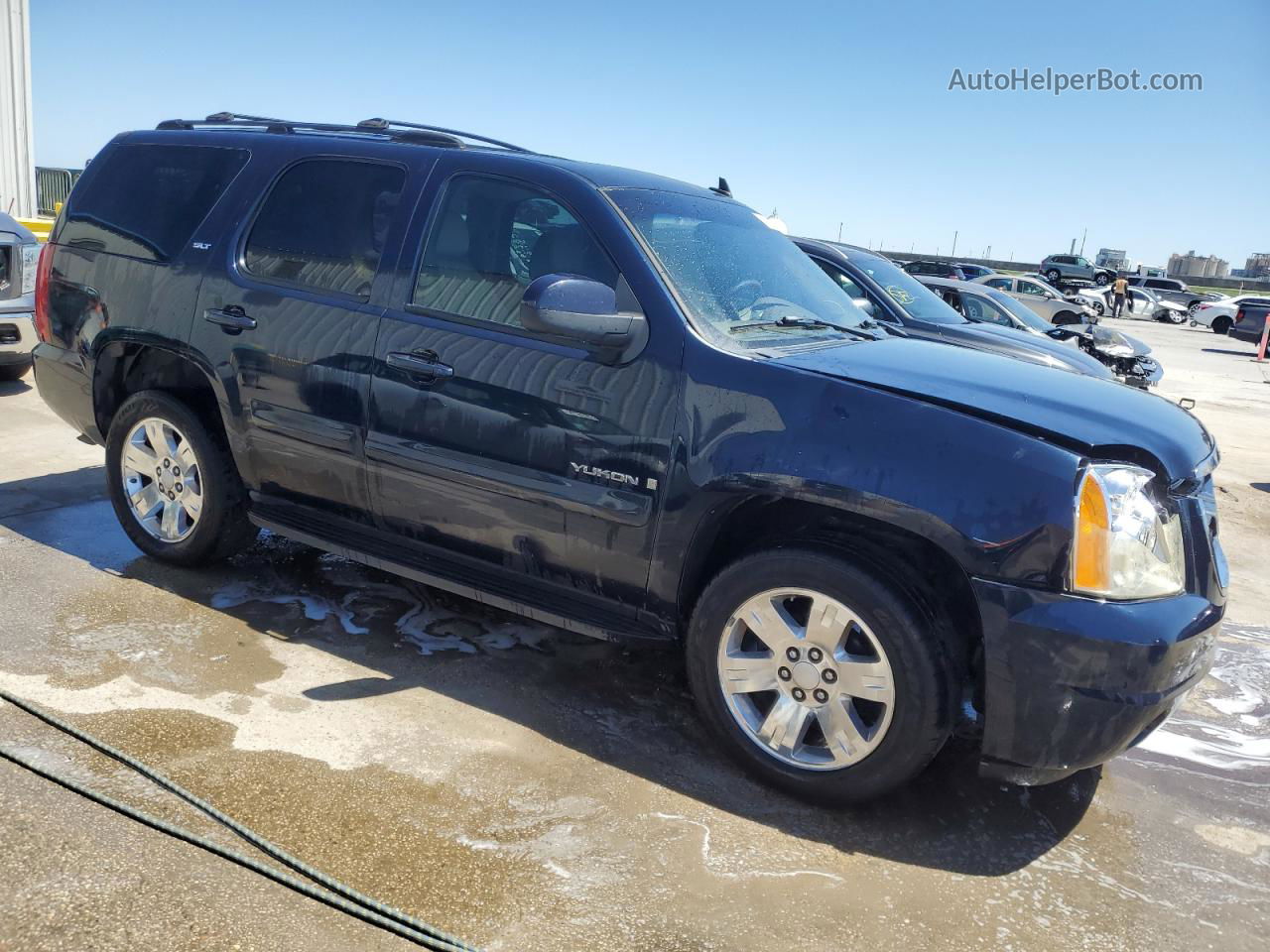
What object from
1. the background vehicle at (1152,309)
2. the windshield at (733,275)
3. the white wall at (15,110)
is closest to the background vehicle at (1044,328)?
the windshield at (733,275)

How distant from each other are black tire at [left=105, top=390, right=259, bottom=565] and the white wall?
13.5 metres

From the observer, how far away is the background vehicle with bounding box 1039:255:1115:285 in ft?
139

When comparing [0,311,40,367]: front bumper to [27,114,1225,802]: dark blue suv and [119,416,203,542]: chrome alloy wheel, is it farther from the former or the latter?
[119,416,203,542]: chrome alloy wheel

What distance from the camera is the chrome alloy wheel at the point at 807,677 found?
2949mm

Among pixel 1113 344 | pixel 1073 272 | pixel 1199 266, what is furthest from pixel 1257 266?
pixel 1113 344

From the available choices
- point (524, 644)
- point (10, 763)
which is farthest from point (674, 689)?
point (10, 763)

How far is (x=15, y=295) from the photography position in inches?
305

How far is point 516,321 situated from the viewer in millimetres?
3506

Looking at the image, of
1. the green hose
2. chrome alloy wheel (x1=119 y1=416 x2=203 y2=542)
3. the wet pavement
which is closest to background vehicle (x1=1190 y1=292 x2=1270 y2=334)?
the wet pavement

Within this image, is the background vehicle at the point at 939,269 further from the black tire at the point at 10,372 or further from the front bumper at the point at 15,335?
the front bumper at the point at 15,335

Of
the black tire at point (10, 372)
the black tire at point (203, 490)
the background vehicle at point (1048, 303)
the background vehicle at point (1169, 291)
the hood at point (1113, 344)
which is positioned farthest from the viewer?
the background vehicle at point (1169, 291)

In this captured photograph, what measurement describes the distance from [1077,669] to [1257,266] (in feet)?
319

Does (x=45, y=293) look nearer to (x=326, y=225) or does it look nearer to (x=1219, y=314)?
(x=326, y=225)

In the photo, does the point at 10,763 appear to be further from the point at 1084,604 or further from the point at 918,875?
the point at 1084,604
